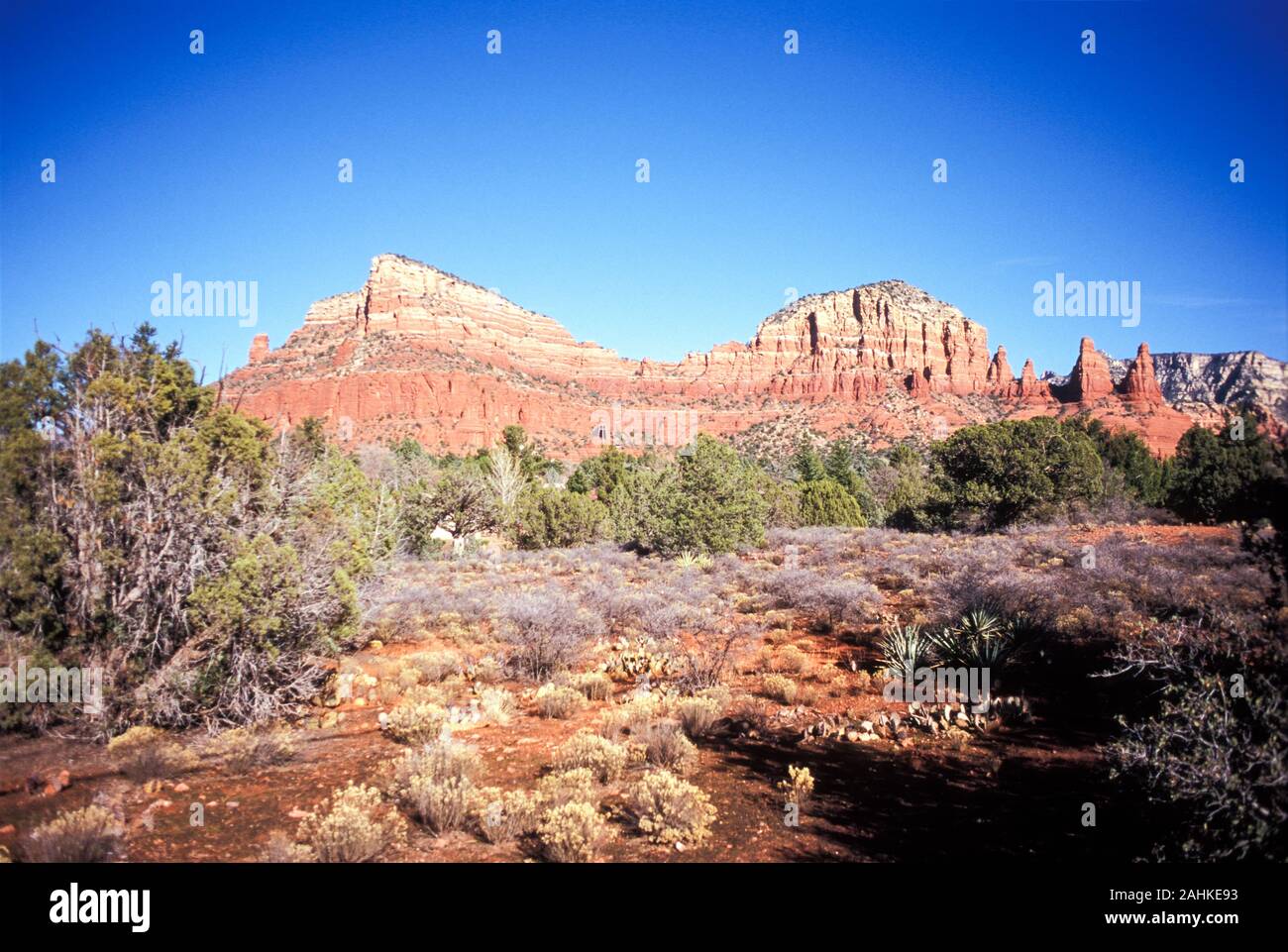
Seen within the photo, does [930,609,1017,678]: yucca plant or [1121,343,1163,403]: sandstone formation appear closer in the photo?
[930,609,1017,678]: yucca plant

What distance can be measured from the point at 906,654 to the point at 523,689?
5.79 meters

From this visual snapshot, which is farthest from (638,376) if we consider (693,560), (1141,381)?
(693,560)

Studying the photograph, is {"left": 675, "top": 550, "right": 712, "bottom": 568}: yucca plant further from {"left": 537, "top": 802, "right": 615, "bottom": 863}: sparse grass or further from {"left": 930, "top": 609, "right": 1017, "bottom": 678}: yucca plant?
{"left": 537, "top": 802, "right": 615, "bottom": 863}: sparse grass

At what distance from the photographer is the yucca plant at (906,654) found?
8766mm

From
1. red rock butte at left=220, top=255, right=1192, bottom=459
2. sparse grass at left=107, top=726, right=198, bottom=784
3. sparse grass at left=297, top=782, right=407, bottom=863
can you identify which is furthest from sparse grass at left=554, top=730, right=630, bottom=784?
red rock butte at left=220, top=255, right=1192, bottom=459

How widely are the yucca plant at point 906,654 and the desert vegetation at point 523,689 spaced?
7 centimetres

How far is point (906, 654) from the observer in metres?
9.03

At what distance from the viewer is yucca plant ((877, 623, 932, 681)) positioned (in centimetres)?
877

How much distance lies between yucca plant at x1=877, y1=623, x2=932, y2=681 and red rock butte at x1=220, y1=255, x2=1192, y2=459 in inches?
2844

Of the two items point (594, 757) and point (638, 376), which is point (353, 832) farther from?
point (638, 376)

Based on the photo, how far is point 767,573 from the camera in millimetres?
16188

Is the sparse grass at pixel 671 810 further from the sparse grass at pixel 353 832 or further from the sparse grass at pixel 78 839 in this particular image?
the sparse grass at pixel 78 839
